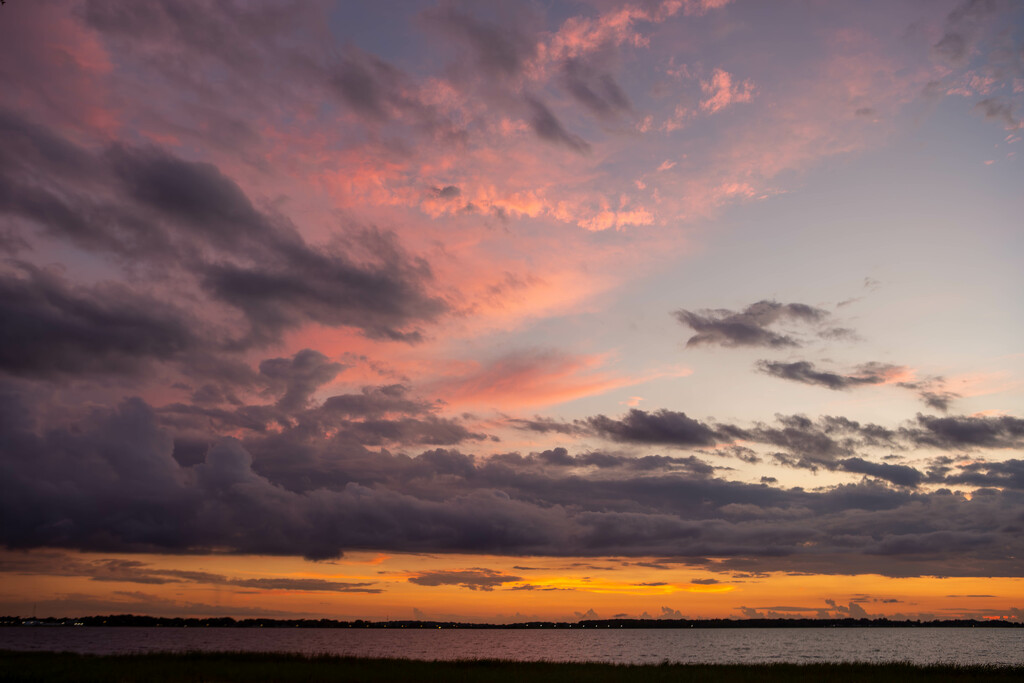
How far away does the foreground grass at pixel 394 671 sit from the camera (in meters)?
68.1

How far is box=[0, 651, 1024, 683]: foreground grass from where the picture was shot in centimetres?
6812

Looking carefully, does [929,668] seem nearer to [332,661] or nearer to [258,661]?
[332,661]

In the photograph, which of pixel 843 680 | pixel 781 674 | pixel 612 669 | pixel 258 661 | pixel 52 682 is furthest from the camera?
pixel 258 661

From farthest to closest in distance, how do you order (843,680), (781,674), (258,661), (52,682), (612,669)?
(258,661)
(612,669)
(781,674)
(843,680)
(52,682)

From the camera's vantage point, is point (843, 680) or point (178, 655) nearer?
point (843, 680)

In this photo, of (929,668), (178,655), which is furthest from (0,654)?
(929,668)

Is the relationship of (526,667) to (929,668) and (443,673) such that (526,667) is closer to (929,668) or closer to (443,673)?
(443,673)

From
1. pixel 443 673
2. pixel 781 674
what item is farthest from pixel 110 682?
pixel 781 674

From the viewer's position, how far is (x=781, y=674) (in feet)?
255

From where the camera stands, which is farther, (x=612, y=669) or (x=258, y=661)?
(x=258, y=661)

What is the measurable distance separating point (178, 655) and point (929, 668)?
97.3 meters

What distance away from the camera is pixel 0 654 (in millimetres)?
91312

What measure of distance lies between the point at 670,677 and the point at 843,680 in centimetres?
1768

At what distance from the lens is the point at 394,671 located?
7750 centimetres
